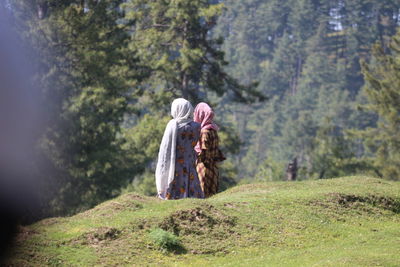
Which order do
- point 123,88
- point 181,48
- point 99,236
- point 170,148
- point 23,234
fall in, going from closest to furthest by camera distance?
point 23,234, point 99,236, point 170,148, point 123,88, point 181,48

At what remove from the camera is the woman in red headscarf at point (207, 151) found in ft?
43.2

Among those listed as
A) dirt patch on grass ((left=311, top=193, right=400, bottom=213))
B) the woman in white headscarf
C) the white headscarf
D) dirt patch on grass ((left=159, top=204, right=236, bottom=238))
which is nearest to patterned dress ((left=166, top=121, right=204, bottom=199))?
the woman in white headscarf

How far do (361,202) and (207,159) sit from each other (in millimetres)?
2896

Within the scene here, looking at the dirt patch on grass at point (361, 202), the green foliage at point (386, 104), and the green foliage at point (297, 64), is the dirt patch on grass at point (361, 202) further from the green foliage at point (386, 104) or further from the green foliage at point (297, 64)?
the green foliage at point (297, 64)

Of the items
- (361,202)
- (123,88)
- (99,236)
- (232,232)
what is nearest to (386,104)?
(123,88)

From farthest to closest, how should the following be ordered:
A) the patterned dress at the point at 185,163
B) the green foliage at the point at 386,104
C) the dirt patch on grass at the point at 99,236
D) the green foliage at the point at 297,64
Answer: the green foliage at the point at 297,64
the green foliage at the point at 386,104
the patterned dress at the point at 185,163
the dirt patch on grass at the point at 99,236

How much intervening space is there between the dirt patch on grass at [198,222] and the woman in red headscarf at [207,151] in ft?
9.24

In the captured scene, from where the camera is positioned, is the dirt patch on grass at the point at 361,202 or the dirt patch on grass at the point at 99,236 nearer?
the dirt patch on grass at the point at 99,236

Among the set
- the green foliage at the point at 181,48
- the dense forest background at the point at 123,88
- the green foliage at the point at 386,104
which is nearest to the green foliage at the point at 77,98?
the dense forest background at the point at 123,88

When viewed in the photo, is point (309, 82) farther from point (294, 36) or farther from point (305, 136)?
point (305, 136)

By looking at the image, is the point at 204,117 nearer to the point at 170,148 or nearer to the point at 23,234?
the point at 170,148

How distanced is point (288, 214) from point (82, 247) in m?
3.32

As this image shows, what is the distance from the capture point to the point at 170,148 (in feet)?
40.6

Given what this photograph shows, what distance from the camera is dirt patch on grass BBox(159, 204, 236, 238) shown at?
32.2ft
